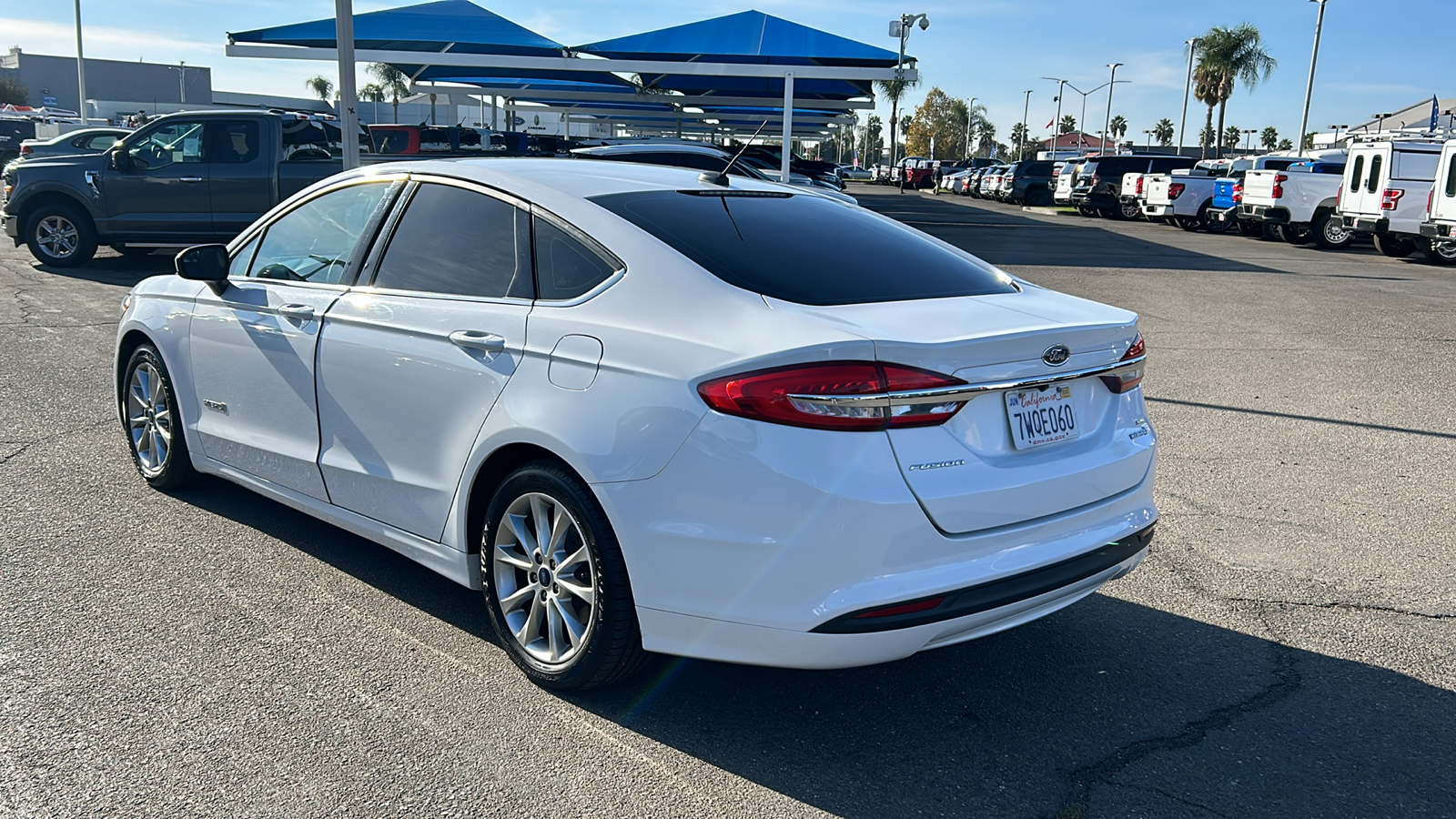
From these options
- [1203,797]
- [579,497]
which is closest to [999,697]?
[1203,797]

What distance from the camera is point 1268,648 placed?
13.4ft

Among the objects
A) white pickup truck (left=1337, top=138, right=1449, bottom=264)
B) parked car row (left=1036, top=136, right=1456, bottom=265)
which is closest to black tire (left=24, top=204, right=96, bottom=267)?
parked car row (left=1036, top=136, right=1456, bottom=265)

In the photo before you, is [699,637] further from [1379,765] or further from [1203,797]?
[1379,765]

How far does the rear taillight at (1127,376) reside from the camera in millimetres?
3604

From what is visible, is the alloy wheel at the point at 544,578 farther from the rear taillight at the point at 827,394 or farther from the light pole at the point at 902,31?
the light pole at the point at 902,31

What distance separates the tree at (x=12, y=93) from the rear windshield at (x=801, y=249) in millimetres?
117607

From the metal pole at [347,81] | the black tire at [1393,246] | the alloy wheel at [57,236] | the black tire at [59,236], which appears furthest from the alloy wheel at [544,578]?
the black tire at [1393,246]

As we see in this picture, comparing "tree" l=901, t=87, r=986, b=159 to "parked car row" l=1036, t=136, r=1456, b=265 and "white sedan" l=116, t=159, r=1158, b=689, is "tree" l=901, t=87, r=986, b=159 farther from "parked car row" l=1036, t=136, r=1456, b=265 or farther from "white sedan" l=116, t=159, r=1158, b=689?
"white sedan" l=116, t=159, r=1158, b=689

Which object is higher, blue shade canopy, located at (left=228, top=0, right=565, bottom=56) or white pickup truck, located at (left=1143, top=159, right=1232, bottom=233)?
blue shade canopy, located at (left=228, top=0, right=565, bottom=56)

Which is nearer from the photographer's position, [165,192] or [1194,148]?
[165,192]

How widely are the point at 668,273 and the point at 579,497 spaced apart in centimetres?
69

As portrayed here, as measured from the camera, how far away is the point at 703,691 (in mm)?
3705

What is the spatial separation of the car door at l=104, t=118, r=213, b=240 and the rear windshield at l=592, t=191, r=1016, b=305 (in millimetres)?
12140

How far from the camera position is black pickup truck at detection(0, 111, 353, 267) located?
47.0ft
